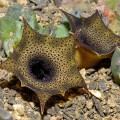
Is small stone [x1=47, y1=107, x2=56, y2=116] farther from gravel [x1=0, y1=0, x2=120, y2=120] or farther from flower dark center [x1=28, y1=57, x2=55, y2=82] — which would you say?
flower dark center [x1=28, y1=57, x2=55, y2=82]

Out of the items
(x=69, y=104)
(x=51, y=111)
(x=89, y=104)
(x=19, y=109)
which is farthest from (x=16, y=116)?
(x=89, y=104)

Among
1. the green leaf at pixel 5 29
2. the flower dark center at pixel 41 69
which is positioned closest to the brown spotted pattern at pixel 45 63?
the flower dark center at pixel 41 69

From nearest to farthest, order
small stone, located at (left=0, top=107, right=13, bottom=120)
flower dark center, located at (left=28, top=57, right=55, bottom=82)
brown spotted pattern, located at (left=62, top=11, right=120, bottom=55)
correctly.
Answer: small stone, located at (left=0, top=107, right=13, bottom=120) → flower dark center, located at (left=28, top=57, right=55, bottom=82) → brown spotted pattern, located at (left=62, top=11, right=120, bottom=55)

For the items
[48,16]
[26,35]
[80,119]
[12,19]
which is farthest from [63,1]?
[80,119]

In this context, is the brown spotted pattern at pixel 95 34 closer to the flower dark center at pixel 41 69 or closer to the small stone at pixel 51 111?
the flower dark center at pixel 41 69

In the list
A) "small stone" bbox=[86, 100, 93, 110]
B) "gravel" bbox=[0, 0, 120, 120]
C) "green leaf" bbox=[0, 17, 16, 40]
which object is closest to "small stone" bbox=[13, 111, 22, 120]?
"gravel" bbox=[0, 0, 120, 120]

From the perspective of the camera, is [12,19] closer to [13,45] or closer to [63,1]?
[13,45]

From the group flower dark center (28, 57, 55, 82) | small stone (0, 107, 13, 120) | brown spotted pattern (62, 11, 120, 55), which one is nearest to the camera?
small stone (0, 107, 13, 120)

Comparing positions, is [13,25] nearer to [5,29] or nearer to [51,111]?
[5,29]

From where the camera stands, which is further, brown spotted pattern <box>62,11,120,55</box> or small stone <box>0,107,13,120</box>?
brown spotted pattern <box>62,11,120,55</box>
